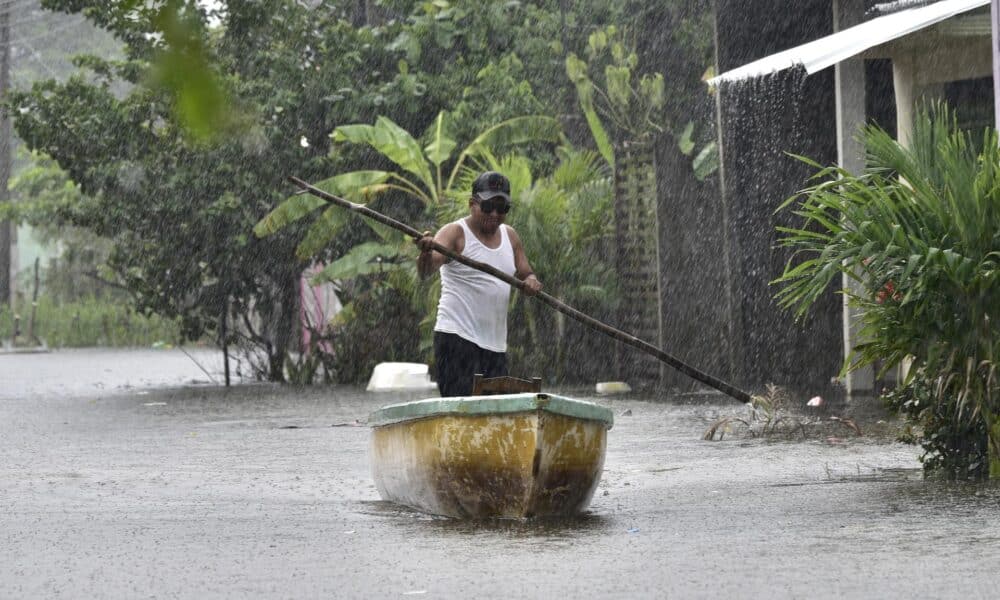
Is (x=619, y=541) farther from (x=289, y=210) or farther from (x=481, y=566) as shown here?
(x=289, y=210)

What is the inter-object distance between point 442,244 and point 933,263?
253cm

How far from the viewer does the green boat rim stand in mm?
8031

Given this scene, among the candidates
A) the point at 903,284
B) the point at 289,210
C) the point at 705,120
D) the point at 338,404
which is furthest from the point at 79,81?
the point at 903,284

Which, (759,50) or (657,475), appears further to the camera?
(759,50)

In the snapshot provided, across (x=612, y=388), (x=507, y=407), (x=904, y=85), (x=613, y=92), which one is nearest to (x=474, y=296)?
(x=507, y=407)

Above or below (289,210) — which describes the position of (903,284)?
below

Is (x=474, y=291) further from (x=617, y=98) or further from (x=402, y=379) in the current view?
(x=617, y=98)

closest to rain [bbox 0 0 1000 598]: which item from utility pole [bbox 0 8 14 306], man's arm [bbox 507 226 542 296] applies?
man's arm [bbox 507 226 542 296]

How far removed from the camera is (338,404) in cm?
1806

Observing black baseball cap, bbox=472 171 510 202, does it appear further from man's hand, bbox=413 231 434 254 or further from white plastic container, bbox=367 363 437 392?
white plastic container, bbox=367 363 437 392

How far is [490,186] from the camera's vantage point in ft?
31.0

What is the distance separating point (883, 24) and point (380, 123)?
799 cm

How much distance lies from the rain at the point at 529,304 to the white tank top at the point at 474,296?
0.02 m

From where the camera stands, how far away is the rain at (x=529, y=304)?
7098 mm
